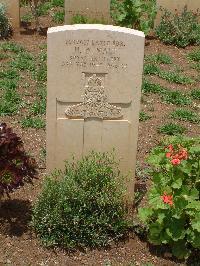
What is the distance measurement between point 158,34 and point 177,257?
5976 millimetres

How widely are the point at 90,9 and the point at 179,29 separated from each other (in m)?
1.55

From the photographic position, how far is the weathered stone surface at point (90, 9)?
9.77 metres

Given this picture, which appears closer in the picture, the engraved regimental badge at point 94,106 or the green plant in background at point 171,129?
the engraved regimental badge at point 94,106

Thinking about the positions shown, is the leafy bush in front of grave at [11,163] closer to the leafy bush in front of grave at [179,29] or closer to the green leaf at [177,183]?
the green leaf at [177,183]

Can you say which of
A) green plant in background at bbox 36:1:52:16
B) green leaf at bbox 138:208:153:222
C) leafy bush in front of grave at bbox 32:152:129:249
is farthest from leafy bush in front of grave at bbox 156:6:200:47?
green leaf at bbox 138:208:153:222

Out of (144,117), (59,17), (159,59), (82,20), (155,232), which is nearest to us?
(155,232)

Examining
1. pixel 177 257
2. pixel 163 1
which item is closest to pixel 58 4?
pixel 163 1

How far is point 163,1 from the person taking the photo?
33.2 feet

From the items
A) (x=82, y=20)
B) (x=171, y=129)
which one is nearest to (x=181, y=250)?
(x=171, y=129)

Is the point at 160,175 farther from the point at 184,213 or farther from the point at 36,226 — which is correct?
the point at 36,226

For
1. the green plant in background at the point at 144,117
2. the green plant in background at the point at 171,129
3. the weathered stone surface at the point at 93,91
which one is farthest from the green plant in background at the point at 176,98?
the weathered stone surface at the point at 93,91

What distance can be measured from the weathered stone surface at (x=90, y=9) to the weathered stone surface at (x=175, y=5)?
3.16ft

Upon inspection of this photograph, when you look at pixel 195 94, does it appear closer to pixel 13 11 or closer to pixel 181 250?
pixel 181 250

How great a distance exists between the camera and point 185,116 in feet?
23.5
